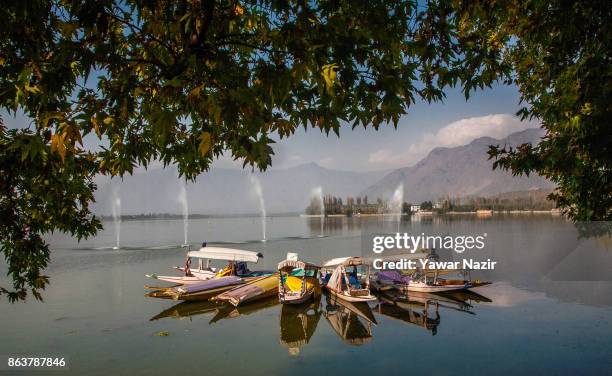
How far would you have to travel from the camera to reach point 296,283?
34875 mm

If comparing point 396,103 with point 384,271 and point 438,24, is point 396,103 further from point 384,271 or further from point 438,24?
point 384,271

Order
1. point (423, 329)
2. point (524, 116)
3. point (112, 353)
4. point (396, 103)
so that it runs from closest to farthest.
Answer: point (396, 103) < point (524, 116) < point (112, 353) < point (423, 329)

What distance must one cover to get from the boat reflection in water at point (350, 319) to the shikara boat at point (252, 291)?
4.48 metres

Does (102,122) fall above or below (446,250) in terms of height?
above

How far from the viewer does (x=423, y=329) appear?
87.8 feet

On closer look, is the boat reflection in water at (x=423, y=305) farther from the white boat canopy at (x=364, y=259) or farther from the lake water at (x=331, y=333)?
the white boat canopy at (x=364, y=259)

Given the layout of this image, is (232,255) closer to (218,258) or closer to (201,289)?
(218,258)

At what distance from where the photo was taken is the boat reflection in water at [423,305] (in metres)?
29.0

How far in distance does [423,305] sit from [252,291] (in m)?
12.3

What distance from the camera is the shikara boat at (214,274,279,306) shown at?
32.3 metres

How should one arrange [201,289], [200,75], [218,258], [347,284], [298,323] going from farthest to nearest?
1. [218,258]
2. [201,289]
3. [347,284]
4. [298,323]
5. [200,75]

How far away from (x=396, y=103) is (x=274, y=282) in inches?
1275

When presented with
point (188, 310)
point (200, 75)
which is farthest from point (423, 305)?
point (200, 75)

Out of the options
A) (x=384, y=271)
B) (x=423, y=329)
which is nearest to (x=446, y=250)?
(x=384, y=271)
